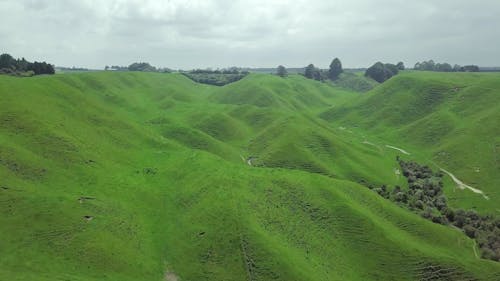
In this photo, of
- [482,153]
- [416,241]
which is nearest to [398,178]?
[482,153]

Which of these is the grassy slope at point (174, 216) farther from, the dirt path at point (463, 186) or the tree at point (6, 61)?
the tree at point (6, 61)

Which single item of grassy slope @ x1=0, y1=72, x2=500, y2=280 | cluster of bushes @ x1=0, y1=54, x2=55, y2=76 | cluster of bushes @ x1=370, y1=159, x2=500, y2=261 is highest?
cluster of bushes @ x1=0, y1=54, x2=55, y2=76

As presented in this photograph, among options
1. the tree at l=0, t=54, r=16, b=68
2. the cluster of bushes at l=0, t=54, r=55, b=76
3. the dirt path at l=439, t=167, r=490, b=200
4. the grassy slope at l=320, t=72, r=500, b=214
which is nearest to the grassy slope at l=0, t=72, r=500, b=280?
the dirt path at l=439, t=167, r=490, b=200

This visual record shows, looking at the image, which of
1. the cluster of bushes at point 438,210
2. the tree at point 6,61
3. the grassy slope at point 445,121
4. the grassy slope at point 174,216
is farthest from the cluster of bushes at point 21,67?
the cluster of bushes at point 438,210

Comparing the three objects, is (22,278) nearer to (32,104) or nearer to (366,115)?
(32,104)

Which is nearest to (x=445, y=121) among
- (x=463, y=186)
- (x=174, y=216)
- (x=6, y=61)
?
(x=463, y=186)

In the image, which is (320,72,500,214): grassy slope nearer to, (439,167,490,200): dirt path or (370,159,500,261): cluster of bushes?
(439,167,490,200): dirt path

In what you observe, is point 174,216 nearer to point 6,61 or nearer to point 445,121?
point 445,121
